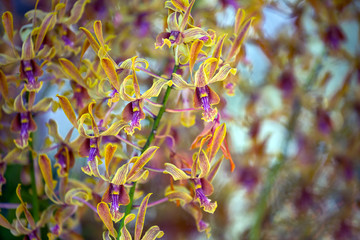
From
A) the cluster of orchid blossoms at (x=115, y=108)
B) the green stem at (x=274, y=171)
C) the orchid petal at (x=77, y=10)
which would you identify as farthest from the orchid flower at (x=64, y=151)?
the green stem at (x=274, y=171)

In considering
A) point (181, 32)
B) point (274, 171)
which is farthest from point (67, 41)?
point (274, 171)

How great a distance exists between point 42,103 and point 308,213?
69 cm

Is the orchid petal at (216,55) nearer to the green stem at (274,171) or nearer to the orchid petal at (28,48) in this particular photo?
the orchid petal at (28,48)

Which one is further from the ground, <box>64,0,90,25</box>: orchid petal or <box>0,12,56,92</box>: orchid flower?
<box>64,0,90,25</box>: orchid petal

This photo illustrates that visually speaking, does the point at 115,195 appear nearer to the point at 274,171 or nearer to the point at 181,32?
the point at 181,32

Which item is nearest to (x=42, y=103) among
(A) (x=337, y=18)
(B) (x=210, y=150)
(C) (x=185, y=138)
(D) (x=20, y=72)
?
(D) (x=20, y=72)

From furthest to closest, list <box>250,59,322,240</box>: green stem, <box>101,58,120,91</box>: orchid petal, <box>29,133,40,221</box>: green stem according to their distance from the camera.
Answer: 1. <box>250,59,322,240</box>: green stem
2. <box>29,133,40,221</box>: green stem
3. <box>101,58,120,91</box>: orchid petal

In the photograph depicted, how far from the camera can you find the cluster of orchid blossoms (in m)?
0.31

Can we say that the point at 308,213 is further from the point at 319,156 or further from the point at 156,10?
the point at 156,10

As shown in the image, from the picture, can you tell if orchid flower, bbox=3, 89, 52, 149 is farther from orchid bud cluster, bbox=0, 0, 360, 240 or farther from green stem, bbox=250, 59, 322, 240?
green stem, bbox=250, 59, 322, 240

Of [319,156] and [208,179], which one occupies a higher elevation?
[208,179]

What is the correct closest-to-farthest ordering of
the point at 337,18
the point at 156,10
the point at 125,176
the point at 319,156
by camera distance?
the point at 125,176
the point at 156,10
the point at 337,18
the point at 319,156

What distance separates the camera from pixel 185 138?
61 cm

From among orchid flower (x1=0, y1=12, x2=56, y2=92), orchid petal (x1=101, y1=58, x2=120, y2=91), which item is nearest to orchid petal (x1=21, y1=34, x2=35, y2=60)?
orchid flower (x1=0, y1=12, x2=56, y2=92)
